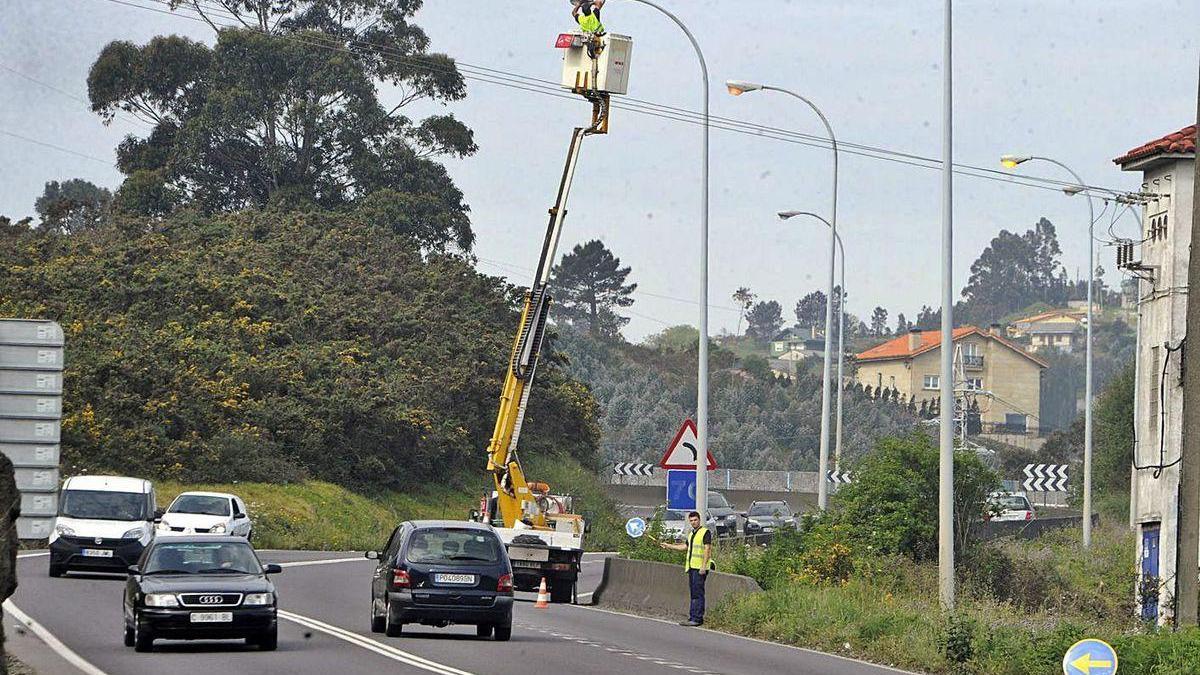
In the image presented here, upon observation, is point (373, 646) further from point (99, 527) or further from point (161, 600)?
point (99, 527)

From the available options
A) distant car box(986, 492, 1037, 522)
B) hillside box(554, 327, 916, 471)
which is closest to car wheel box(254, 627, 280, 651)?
distant car box(986, 492, 1037, 522)

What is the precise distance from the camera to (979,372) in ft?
544

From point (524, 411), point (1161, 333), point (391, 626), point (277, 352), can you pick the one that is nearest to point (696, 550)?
point (391, 626)

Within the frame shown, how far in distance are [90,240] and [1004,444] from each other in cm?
8396

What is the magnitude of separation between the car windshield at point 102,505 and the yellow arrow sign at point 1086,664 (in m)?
23.4

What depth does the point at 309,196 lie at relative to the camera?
88000mm

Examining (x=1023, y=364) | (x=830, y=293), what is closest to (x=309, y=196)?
(x=830, y=293)

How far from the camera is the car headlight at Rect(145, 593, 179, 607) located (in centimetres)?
2116

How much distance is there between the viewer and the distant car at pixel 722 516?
6373 cm

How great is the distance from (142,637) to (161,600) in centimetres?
49

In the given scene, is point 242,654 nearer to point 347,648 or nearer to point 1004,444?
point 347,648

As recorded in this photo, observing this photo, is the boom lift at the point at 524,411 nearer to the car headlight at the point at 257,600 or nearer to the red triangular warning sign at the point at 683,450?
the red triangular warning sign at the point at 683,450

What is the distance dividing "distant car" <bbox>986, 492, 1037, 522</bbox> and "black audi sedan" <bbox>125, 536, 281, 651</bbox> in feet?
51.6

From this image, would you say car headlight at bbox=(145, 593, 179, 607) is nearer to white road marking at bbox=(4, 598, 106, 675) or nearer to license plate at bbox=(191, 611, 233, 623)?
license plate at bbox=(191, 611, 233, 623)
